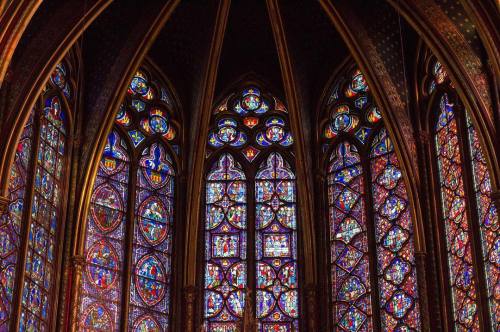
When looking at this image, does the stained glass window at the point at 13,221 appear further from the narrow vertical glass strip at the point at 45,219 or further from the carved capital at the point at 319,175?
the carved capital at the point at 319,175

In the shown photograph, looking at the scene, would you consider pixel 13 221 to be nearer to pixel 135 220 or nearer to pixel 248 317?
pixel 135 220

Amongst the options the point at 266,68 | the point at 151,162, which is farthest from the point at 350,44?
the point at 151,162

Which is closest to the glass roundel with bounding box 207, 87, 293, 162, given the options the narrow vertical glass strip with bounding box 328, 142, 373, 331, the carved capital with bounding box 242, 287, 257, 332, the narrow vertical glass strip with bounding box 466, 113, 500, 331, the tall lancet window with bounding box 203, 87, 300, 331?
the tall lancet window with bounding box 203, 87, 300, 331

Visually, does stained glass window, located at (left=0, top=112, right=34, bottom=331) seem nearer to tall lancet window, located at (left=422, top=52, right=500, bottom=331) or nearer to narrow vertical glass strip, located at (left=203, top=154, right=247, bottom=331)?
narrow vertical glass strip, located at (left=203, top=154, right=247, bottom=331)

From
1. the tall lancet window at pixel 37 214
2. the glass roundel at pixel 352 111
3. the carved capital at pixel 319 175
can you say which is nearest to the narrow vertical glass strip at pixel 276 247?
the carved capital at pixel 319 175

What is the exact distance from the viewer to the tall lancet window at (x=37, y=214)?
18.2 m

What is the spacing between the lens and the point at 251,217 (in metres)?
21.5

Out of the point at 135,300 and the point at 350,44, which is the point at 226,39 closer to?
the point at 350,44

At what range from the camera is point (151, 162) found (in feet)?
71.2

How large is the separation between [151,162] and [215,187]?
3.93 ft

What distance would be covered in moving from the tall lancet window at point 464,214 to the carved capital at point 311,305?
2333 mm

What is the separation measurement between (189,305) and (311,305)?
1.97 meters

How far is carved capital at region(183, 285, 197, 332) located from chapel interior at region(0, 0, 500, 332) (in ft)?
0.11

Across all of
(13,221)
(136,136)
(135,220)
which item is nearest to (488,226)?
(135,220)
